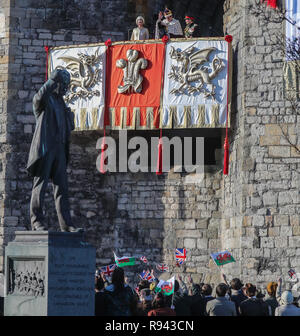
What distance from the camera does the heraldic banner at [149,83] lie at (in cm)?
2019

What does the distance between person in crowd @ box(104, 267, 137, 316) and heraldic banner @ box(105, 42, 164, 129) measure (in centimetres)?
920

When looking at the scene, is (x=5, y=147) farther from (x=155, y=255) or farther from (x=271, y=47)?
(x=271, y=47)

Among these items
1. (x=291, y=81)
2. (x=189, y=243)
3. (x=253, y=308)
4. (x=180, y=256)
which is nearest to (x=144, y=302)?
(x=253, y=308)

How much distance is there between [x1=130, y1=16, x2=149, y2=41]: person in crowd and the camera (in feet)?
69.2

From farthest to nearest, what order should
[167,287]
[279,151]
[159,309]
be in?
[279,151], [167,287], [159,309]

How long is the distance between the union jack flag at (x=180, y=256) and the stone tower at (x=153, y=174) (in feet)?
2.14

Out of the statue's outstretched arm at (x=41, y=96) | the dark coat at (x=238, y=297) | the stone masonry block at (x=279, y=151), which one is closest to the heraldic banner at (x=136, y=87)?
the stone masonry block at (x=279, y=151)

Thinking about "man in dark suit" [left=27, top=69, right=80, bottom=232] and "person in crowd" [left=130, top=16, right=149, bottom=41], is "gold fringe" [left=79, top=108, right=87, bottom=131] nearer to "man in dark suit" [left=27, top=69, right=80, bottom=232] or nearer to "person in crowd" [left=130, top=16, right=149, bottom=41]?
"person in crowd" [left=130, top=16, right=149, bottom=41]

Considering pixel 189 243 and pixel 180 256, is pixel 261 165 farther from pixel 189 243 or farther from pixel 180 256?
pixel 189 243

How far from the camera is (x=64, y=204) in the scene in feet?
38.3

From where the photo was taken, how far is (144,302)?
11.7 m

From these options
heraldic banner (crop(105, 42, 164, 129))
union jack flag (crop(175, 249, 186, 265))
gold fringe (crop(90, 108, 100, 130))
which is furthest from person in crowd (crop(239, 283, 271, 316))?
gold fringe (crop(90, 108, 100, 130))

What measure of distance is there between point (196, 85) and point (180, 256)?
11.7 feet
